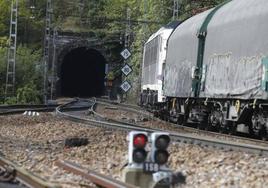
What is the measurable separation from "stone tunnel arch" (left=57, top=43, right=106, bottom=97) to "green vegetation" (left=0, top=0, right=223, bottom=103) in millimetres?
5293

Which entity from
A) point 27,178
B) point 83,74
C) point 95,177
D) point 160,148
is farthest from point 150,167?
point 83,74

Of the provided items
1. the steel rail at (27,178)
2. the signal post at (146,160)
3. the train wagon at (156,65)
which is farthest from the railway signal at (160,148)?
the train wagon at (156,65)

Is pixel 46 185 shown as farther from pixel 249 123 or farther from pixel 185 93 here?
pixel 185 93

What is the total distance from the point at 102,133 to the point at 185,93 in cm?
652

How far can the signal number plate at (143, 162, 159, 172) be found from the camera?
8.11 m

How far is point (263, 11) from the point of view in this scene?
615 inches

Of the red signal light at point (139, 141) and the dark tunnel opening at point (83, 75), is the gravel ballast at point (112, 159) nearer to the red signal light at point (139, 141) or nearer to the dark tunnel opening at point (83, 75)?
the red signal light at point (139, 141)

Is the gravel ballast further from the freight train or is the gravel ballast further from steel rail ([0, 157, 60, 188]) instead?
the freight train

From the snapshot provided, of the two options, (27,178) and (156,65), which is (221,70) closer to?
(27,178)

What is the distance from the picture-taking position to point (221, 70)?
18.7 meters

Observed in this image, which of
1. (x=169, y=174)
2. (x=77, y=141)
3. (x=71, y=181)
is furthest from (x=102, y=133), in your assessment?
(x=169, y=174)

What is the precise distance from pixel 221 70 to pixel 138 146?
1095 centimetres

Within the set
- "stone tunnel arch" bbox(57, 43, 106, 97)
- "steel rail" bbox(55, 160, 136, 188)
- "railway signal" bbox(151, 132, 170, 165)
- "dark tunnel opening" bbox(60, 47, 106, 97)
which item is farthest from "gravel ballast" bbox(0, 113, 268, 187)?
"dark tunnel opening" bbox(60, 47, 106, 97)

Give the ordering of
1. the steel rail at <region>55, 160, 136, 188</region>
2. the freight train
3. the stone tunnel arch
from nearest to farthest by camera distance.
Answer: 1. the steel rail at <region>55, 160, 136, 188</region>
2. the freight train
3. the stone tunnel arch
